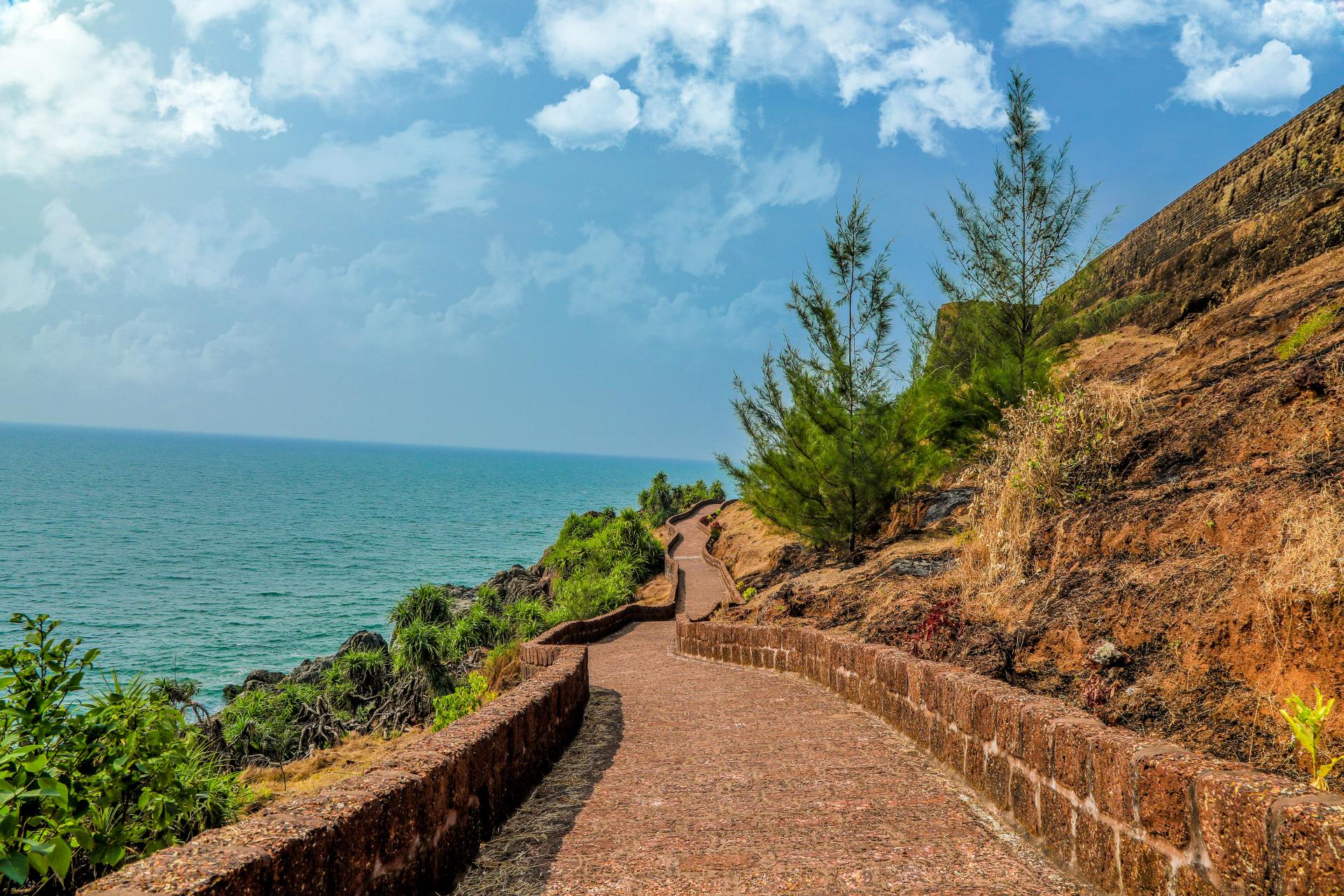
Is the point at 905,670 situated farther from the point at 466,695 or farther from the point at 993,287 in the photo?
the point at 993,287

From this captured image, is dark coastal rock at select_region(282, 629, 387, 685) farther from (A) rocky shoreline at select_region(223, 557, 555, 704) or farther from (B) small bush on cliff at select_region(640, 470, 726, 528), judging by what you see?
(B) small bush on cliff at select_region(640, 470, 726, 528)

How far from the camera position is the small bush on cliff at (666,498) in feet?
168

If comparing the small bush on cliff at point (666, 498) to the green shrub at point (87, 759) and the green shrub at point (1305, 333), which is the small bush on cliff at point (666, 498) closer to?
the green shrub at point (1305, 333)

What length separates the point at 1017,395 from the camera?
15.8 meters

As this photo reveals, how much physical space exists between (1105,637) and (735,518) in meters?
34.9

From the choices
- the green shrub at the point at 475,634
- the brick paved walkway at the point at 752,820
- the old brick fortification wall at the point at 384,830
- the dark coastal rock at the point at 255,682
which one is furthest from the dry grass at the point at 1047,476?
the dark coastal rock at the point at 255,682

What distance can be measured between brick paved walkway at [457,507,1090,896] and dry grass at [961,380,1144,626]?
8.18ft

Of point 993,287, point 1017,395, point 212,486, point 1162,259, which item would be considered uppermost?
point 1162,259

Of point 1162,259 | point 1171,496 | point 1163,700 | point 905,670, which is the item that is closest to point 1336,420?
point 1171,496

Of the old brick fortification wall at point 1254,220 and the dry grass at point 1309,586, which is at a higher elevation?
the old brick fortification wall at point 1254,220

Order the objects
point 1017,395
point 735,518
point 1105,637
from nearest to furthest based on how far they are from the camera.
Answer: point 1105,637 < point 1017,395 < point 735,518

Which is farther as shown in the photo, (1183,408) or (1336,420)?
(1183,408)

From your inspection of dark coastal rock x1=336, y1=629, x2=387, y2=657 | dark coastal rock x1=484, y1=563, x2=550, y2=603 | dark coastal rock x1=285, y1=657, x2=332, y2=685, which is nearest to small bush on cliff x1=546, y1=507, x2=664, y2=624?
dark coastal rock x1=484, y1=563, x2=550, y2=603

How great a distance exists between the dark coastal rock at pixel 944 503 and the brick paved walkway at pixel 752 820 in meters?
8.55
